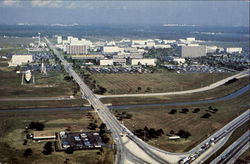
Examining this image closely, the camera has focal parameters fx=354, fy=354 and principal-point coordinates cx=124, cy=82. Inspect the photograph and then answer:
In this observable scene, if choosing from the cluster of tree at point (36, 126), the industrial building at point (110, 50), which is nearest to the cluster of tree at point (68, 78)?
the cluster of tree at point (36, 126)

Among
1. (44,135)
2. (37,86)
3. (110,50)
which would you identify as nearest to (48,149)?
(44,135)

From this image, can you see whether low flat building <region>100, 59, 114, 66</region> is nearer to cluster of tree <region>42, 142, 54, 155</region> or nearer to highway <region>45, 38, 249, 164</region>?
highway <region>45, 38, 249, 164</region>

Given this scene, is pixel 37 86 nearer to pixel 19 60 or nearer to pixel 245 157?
pixel 19 60

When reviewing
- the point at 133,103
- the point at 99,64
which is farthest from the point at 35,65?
the point at 133,103

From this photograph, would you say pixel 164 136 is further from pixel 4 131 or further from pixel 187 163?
pixel 4 131

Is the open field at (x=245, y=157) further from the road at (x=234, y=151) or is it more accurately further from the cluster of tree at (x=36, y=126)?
the cluster of tree at (x=36, y=126)
